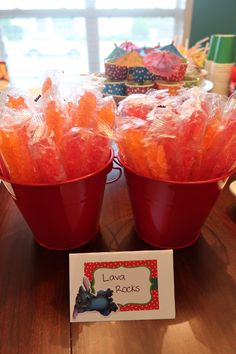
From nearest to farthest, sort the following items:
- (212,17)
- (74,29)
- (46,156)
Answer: (46,156)
(212,17)
(74,29)

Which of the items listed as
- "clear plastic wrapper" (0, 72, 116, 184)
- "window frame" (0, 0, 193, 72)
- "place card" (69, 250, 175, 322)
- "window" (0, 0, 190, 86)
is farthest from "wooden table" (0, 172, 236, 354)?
"window frame" (0, 0, 193, 72)

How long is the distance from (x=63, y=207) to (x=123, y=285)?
0.15 metres

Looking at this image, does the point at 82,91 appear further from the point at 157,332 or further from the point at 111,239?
the point at 157,332

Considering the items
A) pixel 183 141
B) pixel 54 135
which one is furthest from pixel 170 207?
pixel 54 135

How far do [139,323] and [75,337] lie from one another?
0.31 feet

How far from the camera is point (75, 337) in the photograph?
39 cm

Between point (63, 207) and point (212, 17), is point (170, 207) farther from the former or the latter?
point (212, 17)

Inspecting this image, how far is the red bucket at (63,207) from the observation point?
16.1 inches

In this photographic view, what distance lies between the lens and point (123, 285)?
1.32 feet

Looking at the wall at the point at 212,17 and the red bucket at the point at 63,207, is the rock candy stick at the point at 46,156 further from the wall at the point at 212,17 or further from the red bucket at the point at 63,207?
the wall at the point at 212,17

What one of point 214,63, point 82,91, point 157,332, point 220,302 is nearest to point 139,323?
point 157,332

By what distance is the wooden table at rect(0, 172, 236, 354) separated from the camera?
38 centimetres

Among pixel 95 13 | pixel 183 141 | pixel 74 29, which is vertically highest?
pixel 183 141

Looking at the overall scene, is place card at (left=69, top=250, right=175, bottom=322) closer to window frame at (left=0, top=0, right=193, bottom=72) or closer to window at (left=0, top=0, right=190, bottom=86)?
window at (left=0, top=0, right=190, bottom=86)
